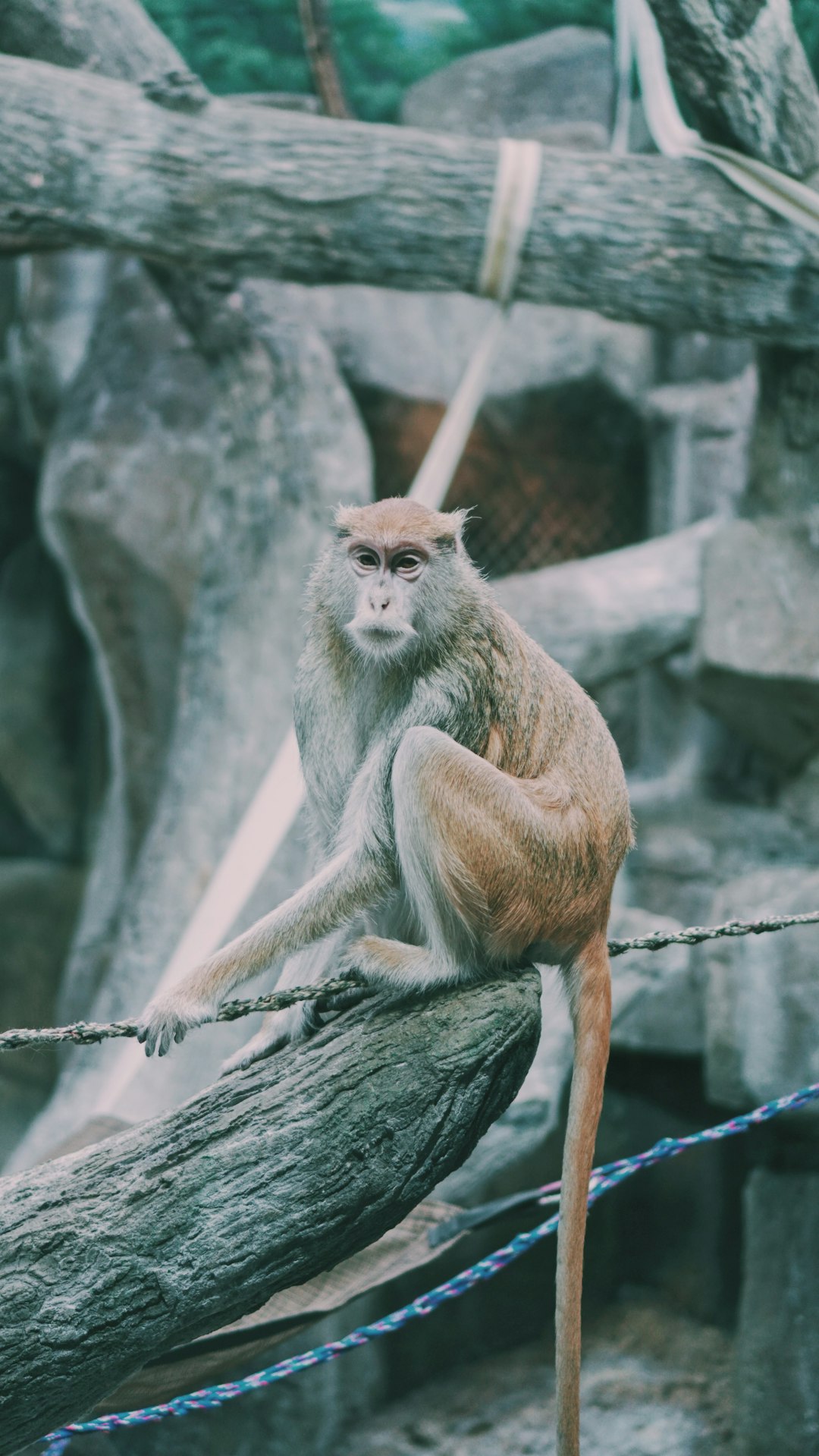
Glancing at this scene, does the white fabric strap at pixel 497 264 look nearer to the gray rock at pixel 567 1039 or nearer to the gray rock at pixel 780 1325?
the gray rock at pixel 567 1039

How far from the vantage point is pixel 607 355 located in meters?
5.88

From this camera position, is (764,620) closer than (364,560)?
No

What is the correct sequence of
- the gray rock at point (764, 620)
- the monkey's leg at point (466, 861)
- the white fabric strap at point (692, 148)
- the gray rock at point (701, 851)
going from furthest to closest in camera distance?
the gray rock at point (701, 851)
the gray rock at point (764, 620)
the white fabric strap at point (692, 148)
the monkey's leg at point (466, 861)

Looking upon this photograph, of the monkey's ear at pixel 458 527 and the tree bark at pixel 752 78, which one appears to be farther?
the tree bark at pixel 752 78

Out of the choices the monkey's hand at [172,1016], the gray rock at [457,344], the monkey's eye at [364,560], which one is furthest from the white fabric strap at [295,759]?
the monkey's hand at [172,1016]

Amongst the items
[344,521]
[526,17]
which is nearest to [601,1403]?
[344,521]

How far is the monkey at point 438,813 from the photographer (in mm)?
2000

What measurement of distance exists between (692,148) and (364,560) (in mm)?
2800

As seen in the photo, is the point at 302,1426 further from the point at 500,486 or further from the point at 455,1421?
the point at 500,486

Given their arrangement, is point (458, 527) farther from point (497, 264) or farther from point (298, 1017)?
point (497, 264)

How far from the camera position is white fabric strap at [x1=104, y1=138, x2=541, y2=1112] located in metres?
3.75

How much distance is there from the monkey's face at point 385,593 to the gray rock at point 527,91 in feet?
14.8

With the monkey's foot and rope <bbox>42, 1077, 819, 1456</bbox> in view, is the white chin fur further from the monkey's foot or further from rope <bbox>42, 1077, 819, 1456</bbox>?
rope <bbox>42, 1077, 819, 1456</bbox>

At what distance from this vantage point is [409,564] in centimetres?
212
